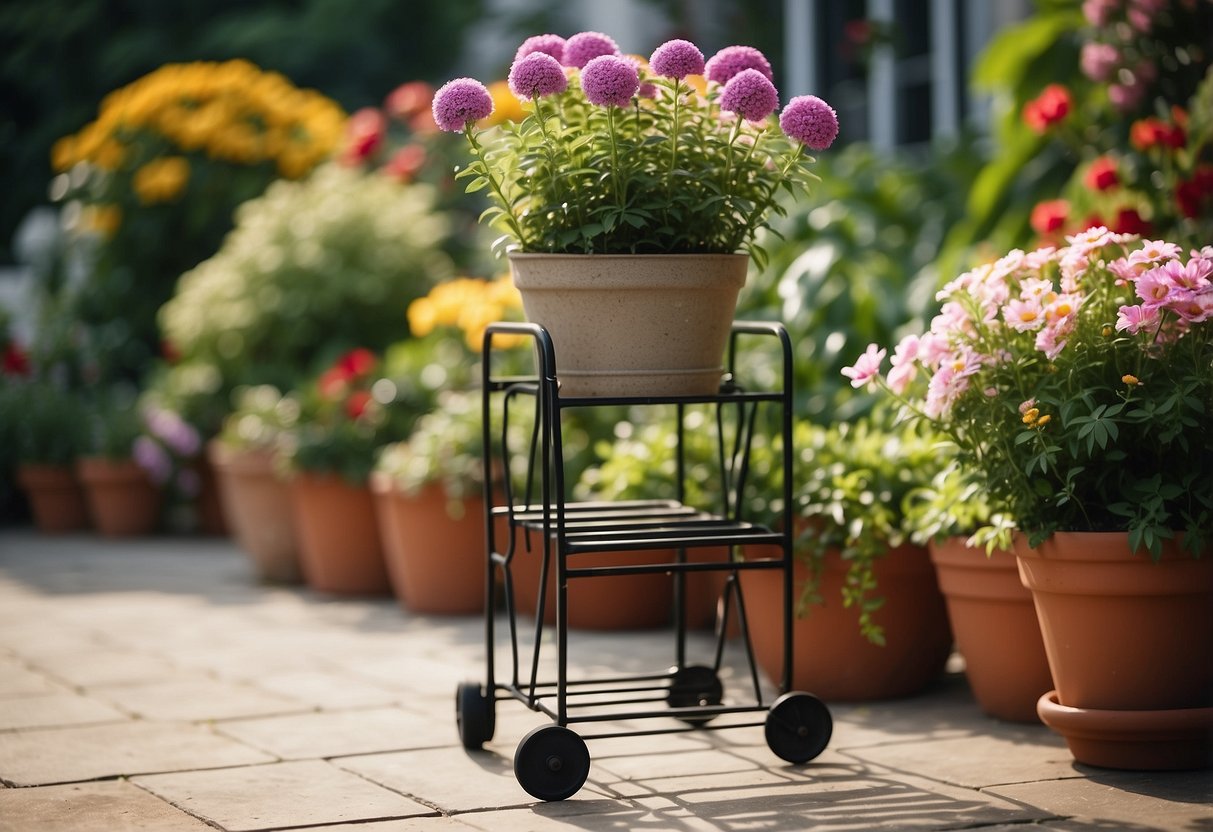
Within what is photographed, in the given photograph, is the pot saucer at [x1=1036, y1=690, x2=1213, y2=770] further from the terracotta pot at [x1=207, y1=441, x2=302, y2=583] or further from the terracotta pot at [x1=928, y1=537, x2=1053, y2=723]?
the terracotta pot at [x1=207, y1=441, x2=302, y2=583]

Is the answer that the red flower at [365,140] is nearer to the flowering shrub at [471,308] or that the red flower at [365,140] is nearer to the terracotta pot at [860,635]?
the flowering shrub at [471,308]

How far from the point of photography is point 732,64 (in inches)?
128

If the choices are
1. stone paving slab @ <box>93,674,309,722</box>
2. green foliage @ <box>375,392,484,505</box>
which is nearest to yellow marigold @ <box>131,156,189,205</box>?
green foliage @ <box>375,392,484,505</box>

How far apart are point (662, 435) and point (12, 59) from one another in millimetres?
8574

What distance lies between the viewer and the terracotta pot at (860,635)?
386cm

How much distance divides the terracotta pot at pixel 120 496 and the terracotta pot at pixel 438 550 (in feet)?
9.08

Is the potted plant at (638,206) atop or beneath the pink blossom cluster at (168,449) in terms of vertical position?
atop

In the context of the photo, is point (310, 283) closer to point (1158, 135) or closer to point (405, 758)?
point (1158, 135)

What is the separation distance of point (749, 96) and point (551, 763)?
4.41 feet

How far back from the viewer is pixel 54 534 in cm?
802

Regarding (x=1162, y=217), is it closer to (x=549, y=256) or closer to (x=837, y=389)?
(x=837, y=389)

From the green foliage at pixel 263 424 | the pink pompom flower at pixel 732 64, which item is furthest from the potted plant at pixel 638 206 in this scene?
the green foliage at pixel 263 424

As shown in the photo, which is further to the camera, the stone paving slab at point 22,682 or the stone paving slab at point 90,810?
the stone paving slab at point 22,682

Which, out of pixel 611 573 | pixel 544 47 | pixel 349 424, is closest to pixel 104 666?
pixel 349 424
